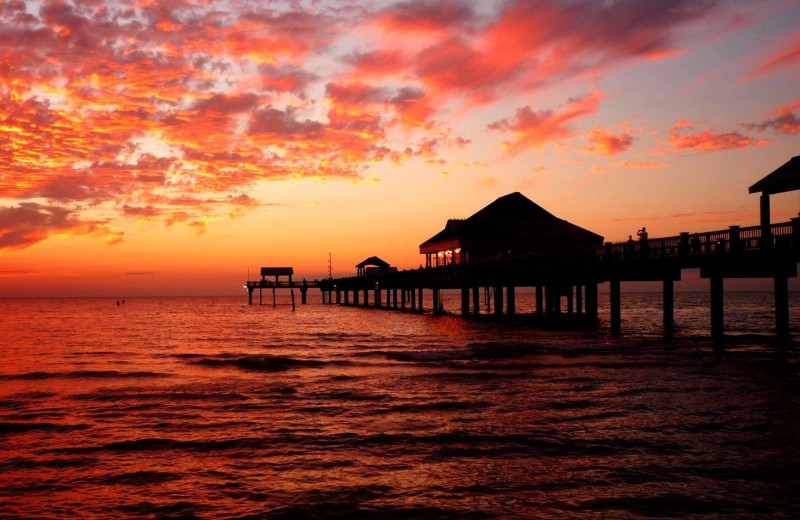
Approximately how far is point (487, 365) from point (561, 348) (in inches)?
236

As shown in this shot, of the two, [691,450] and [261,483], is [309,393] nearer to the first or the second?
[261,483]

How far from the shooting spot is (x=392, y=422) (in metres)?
13.1

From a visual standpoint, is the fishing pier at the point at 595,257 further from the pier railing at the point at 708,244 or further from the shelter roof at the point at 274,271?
the shelter roof at the point at 274,271

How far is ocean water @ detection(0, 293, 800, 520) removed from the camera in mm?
8328

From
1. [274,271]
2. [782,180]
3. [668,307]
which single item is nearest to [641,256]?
[668,307]

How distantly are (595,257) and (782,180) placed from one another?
Answer: 342 inches

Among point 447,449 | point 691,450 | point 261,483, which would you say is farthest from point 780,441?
point 261,483

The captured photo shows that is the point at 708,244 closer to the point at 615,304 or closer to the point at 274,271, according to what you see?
the point at 615,304

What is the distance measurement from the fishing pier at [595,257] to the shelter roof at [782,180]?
45 mm

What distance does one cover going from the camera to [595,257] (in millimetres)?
32594

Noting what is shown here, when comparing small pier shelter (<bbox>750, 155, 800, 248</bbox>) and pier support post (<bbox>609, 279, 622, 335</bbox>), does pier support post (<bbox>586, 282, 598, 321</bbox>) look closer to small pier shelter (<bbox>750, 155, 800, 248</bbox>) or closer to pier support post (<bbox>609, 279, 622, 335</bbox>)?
pier support post (<bbox>609, 279, 622, 335</bbox>)

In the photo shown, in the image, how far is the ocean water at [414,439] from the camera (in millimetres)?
8328

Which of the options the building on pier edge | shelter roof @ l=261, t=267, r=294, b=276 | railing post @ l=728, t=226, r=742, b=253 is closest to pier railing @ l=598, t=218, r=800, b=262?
railing post @ l=728, t=226, r=742, b=253

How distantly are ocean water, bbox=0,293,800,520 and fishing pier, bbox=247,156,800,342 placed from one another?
348cm
